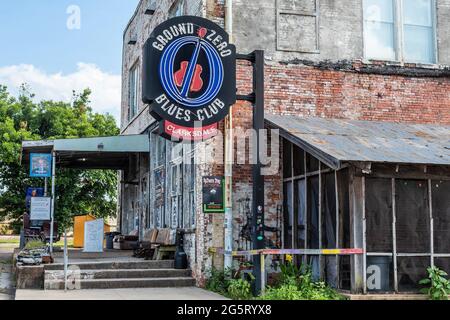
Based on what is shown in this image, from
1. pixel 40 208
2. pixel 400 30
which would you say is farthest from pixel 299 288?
pixel 40 208

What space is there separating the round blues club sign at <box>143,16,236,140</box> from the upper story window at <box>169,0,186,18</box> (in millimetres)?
4548

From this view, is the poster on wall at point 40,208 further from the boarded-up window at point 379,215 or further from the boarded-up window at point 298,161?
the boarded-up window at point 379,215

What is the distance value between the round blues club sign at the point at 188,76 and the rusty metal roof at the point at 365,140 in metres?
1.80

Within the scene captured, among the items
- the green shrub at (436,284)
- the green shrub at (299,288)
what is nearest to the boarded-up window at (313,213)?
the green shrub at (299,288)

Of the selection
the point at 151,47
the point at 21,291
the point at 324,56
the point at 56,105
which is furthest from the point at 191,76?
the point at 56,105

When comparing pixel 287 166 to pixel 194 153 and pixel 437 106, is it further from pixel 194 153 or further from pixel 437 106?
pixel 437 106

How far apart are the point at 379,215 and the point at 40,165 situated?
397 inches

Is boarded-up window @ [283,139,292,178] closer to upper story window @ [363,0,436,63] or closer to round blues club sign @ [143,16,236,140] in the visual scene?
round blues club sign @ [143,16,236,140]

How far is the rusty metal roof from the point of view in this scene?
423 inches

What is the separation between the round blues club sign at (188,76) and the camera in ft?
35.3

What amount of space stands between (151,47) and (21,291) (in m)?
5.43

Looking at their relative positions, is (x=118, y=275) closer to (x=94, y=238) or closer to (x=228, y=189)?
(x=228, y=189)

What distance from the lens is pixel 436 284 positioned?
35.7ft

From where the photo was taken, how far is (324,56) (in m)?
14.2
